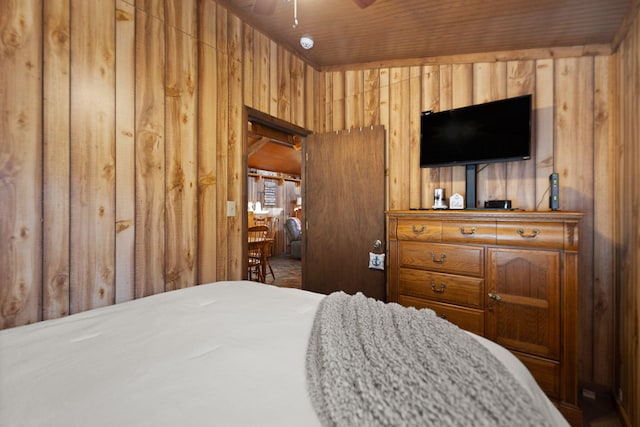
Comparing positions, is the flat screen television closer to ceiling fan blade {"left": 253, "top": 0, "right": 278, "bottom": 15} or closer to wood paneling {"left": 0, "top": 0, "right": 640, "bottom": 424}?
wood paneling {"left": 0, "top": 0, "right": 640, "bottom": 424}

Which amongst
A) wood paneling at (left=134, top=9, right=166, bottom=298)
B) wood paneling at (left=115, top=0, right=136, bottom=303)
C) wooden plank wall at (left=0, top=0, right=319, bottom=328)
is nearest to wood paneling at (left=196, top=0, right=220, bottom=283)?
wooden plank wall at (left=0, top=0, right=319, bottom=328)

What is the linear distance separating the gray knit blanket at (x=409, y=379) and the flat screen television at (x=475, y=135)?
5.89ft

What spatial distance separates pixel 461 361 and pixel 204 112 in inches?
79.1

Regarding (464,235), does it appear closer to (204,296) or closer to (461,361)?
(461,361)

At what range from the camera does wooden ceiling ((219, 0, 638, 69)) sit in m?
1.86

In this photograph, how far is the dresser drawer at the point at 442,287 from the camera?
193 centimetres

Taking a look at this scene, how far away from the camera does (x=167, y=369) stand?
2.21 ft

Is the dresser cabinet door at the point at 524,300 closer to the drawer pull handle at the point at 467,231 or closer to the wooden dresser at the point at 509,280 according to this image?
the wooden dresser at the point at 509,280

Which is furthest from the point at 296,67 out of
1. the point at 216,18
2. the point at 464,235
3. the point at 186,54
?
the point at 464,235

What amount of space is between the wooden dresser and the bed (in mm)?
1220

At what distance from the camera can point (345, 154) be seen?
2.84 meters

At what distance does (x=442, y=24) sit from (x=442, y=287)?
1.92 metres

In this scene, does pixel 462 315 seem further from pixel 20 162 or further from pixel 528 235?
pixel 20 162

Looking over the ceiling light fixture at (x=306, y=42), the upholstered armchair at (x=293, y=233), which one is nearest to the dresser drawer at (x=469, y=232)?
the ceiling light fixture at (x=306, y=42)
